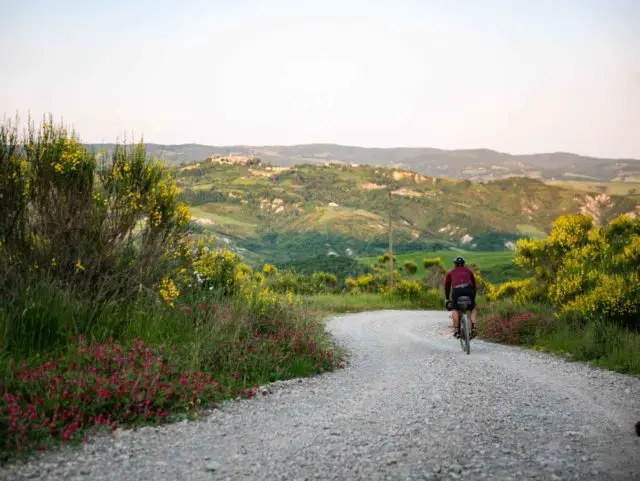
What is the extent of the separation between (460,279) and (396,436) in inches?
365

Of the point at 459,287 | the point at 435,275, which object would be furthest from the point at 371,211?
the point at 459,287

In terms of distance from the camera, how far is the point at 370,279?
4784cm

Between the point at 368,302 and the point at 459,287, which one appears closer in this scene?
the point at 459,287

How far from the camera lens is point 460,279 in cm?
1561

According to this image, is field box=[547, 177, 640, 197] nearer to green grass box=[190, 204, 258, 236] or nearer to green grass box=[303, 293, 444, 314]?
green grass box=[190, 204, 258, 236]

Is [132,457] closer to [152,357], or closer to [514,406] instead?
[152,357]

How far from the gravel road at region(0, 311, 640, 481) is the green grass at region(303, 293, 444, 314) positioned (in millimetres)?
22812

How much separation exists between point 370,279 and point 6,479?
43.2m

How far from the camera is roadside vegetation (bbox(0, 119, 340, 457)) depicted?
7.01 m

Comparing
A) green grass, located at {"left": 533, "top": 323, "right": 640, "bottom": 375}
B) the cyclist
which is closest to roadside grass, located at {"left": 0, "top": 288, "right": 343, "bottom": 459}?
the cyclist

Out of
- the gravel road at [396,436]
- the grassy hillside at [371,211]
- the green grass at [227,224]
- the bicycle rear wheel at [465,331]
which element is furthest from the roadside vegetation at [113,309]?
the green grass at [227,224]

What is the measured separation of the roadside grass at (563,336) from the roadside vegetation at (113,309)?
5.95 metres

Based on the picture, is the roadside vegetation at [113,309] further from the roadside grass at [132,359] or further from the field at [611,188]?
the field at [611,188]

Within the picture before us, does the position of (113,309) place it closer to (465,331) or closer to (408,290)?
(465,331)
